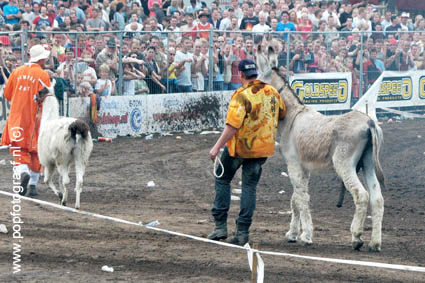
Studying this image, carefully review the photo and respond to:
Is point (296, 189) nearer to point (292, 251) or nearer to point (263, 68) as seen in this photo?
point (292, 251)

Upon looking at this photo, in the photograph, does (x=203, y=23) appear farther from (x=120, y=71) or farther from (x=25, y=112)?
(x=25, y=112)

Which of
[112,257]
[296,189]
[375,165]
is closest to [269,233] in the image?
[296,189]

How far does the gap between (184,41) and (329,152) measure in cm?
1089

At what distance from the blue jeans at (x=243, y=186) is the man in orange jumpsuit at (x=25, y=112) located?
3.76 m

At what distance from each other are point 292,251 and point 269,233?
3.33 feet

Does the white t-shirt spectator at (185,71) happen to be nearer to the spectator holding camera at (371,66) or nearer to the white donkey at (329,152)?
the spectator holding camera at (371,66)

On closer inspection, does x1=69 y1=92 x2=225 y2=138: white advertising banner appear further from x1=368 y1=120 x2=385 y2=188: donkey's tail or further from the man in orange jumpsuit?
x1=368 y1=120 x2=385 y2=188: donkey's tail


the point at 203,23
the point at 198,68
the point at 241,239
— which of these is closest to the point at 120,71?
the point at 198,68

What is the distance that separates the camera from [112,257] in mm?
8195

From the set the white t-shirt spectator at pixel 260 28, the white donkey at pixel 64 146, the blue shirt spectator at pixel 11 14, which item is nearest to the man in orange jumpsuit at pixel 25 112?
the white donkey at pixel 64 146

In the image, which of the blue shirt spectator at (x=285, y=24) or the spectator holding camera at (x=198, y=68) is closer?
the spectator holding camera at (x=198, y=68)

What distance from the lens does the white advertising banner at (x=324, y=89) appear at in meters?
21.4

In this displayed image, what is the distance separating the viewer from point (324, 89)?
21922mm

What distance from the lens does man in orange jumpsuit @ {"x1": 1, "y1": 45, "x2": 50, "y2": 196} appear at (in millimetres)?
11562
